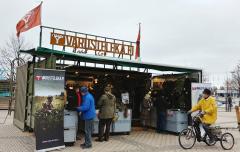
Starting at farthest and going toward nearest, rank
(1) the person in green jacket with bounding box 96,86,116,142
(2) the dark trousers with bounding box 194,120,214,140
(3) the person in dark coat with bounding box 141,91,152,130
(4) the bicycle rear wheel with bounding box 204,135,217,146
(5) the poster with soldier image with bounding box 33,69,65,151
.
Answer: (3) the person in dark coat with bounding box 141,91,152,130
(1) the person in green jacket with bounding box 96,86,116,142
(4) the bicycle rear wheel with bounding box 204,135,217,146
(2) the dark trousers with bounding box 194,120,214,140
(5) the poster with soldier image with bounding box 33,69,65,151

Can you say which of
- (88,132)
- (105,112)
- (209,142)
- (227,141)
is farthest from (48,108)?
(227,141)

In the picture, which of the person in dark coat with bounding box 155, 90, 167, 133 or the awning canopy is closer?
the awning canopy

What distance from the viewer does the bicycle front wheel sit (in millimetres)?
8852

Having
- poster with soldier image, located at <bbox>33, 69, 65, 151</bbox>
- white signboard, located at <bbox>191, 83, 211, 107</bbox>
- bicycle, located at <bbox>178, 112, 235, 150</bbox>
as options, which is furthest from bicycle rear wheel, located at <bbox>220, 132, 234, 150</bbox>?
poster with soldier image, located at <bbox>33, 69, 65, 151</bbox>

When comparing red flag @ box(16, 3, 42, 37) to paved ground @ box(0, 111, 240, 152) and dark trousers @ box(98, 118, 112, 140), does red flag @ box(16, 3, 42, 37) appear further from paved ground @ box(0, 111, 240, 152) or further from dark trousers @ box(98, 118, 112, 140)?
dark trousers @ box(98, 118, 112, 140)

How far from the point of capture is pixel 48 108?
837 cm

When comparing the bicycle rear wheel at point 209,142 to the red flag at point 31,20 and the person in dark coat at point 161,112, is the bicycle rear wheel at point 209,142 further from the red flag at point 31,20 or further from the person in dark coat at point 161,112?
the red flag at point 31,20

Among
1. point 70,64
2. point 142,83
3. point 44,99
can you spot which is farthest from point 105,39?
point 44,99

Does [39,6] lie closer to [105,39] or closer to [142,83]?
[105,39]

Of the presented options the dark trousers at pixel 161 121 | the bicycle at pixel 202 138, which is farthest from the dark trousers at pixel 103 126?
the dark trousers at pixel 161 121

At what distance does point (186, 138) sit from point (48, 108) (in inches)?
149

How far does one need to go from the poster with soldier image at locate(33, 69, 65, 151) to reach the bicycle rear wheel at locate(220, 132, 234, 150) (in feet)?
14.5

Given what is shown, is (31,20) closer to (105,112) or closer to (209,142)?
(105,112)

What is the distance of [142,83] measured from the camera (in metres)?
14.5
